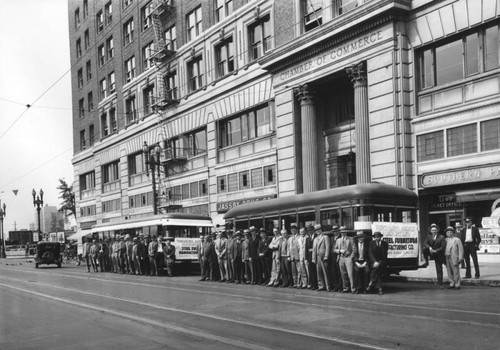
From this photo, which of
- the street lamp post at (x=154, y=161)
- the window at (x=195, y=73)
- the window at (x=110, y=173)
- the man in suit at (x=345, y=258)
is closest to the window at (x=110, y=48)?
the window at (x=110, y=173)

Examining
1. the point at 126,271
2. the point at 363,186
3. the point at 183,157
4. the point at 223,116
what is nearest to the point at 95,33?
the point at 183,157

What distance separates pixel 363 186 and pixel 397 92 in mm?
8041

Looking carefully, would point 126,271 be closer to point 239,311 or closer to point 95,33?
point 239,311

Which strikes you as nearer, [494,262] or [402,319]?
[402,319]

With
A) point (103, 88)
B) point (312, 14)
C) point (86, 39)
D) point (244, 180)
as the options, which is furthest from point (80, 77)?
point (312, 14)

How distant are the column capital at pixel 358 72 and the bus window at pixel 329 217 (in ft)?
30.5

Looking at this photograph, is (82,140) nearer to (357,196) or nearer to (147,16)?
(147,16)

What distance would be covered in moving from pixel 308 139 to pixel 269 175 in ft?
14.3

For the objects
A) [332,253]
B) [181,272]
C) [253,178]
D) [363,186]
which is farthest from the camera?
[253,178]

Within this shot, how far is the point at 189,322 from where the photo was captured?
11031 millimetres

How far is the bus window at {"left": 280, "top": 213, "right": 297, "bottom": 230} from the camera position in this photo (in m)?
20.2

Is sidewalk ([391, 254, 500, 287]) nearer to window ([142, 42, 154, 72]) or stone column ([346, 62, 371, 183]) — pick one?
stone column ([346, 62, 371, 183])

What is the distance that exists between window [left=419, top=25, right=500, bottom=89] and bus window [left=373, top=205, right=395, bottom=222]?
7.68 m

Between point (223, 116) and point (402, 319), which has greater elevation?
point (223, 116)
